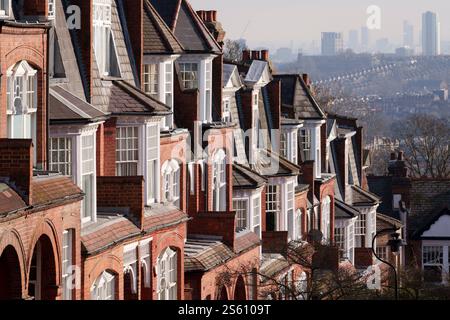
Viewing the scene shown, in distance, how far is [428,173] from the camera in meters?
127

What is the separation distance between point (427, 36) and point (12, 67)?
16457cm

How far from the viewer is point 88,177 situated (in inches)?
1400

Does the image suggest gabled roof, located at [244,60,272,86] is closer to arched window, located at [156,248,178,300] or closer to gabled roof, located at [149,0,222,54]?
gabled roof, located at [149,0,222,54]

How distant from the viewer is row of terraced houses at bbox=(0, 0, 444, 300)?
3052 cm

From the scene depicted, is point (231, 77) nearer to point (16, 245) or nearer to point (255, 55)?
point (255, 55)

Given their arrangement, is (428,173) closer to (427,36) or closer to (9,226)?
(427,36)

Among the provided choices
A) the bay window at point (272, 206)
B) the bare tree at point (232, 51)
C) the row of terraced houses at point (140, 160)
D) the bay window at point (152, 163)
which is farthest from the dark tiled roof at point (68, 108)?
the bare tree at point (232, 51)

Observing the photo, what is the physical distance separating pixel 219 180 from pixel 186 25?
14.4 ft

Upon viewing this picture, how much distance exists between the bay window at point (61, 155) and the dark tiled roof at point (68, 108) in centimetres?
49

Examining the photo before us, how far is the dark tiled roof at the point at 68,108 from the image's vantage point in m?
33.9

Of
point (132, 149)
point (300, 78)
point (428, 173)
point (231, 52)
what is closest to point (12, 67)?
point (132, 149)

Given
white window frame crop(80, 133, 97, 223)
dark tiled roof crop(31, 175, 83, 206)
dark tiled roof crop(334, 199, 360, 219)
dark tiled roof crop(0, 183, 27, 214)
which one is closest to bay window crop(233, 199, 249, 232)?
white window frame crop(80, 133, 97, 223)

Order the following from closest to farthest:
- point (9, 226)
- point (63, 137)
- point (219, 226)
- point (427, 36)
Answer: point (9, 226), point (63, 137), point (219, 226), point (427, 36)

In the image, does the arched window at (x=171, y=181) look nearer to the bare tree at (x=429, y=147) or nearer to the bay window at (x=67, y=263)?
the bay window at (x=67, y=263)
